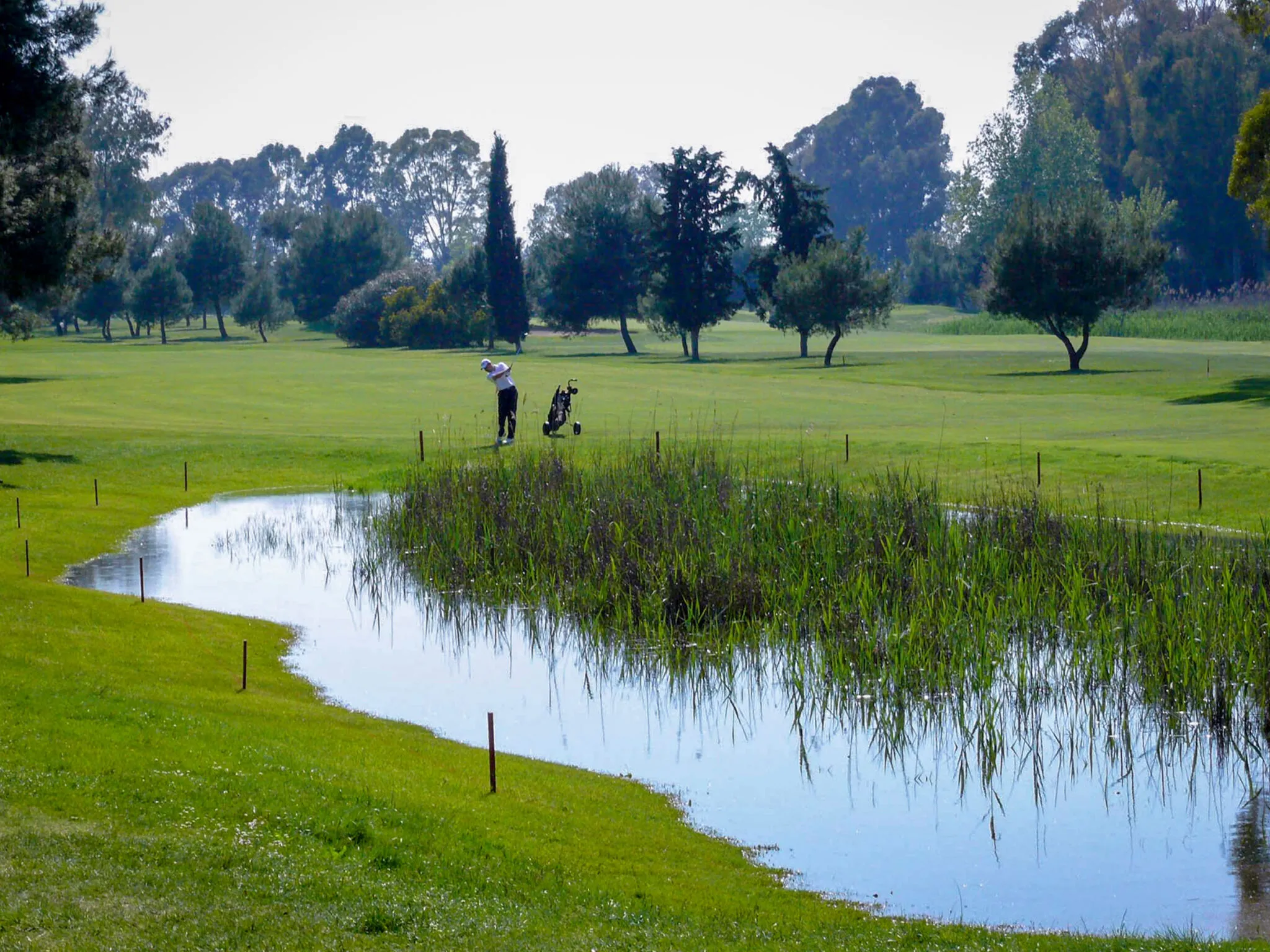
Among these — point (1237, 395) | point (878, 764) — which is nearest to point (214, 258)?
point (1237, 395)

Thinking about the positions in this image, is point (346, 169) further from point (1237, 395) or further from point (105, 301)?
point (1237, 395)

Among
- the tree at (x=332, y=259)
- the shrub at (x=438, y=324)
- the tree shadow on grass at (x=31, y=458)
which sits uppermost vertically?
the tree at (x=332, y=259)

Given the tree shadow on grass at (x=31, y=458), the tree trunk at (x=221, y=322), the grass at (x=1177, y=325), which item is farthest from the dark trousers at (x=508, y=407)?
the tree trunk at (x=221, y=322)

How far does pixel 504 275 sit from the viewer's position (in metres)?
95.8

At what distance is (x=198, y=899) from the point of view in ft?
25.2

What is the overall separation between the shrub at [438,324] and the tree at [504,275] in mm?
2421

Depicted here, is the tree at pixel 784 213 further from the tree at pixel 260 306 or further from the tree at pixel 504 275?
the tree at pixel 260 306

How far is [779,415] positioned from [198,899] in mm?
35341

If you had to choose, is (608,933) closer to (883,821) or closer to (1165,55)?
(883,821)

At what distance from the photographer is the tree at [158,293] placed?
103812 mm

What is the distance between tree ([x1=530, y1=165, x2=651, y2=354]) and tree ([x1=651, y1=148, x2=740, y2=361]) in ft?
29.4

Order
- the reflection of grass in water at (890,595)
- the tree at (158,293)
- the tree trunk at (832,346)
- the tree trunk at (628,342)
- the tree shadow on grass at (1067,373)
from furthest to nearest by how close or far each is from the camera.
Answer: the tree at (158,293)
the tree trunk at (628,342)
the tree trunk at (832,346)
the tree shadow on grass at (1067,373)
the reflection of grass in water at (890,595)

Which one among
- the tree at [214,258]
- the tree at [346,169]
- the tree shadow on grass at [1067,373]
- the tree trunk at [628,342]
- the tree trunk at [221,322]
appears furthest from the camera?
the tree at [346,169]

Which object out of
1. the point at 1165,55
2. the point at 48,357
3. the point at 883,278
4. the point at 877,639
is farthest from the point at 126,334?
the point at 877,639
